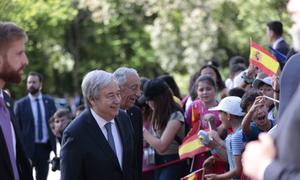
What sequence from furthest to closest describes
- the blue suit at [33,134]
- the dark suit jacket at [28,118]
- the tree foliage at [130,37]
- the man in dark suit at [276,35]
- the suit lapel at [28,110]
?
1. the tree foliage at [130,37]
2. the suit lapel at [28,110]
3. the dark suit jacket at [28,118]
4. the blue suit at [33,134]
5. the man in dark suit at [276,35]

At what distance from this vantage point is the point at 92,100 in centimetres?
673

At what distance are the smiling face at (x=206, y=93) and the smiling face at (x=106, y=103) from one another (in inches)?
114

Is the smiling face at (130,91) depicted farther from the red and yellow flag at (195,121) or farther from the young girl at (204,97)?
the young girl at (204,97)

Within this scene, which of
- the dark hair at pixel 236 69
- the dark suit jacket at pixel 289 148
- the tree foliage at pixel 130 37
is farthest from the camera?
the tree foliage at pixel 130 37

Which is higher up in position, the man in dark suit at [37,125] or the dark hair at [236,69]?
the dark hair at [236,69]

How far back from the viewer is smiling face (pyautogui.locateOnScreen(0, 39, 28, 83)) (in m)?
5.45

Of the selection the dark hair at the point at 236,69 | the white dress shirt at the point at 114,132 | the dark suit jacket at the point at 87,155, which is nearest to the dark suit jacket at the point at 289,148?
the dark suit jacket at the point at 87,155

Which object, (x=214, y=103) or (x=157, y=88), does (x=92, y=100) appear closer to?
(x=157, y=88)

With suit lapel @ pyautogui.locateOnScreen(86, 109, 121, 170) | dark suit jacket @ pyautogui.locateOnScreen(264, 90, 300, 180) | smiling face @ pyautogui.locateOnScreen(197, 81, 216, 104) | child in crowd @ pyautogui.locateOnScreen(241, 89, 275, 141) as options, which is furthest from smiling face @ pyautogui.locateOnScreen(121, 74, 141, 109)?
dark suit jacket @ pyautogui.locateOnScreen(264, 90, 300, 180)

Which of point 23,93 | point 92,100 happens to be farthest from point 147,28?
point 92,100

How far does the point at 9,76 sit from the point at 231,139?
2.40 metres

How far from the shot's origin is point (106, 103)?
6.66 meters

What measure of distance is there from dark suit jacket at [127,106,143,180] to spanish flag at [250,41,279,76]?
127 cm

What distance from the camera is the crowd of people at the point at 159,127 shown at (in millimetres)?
3256
